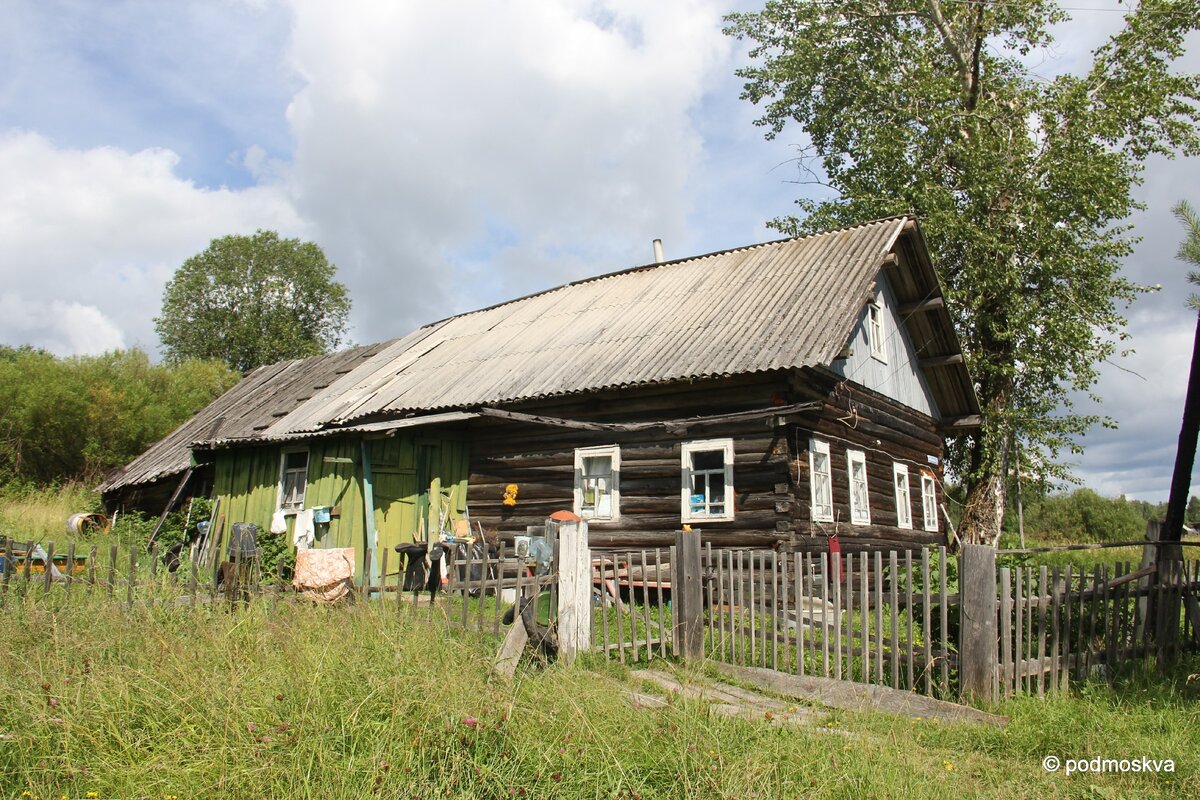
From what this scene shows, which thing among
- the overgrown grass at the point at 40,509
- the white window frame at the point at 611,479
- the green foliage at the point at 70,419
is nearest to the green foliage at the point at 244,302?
the green foliage at the point at 70,419

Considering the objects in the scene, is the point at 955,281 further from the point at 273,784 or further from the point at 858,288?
the point at 273,784

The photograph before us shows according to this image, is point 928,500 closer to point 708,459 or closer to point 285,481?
point 708,459

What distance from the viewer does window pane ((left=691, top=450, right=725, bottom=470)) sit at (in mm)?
12797

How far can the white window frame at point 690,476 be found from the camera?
1242 cm

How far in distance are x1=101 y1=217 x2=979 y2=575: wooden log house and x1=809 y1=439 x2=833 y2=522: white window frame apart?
47 millimetres

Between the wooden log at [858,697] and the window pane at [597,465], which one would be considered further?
the window pane at [597,465]

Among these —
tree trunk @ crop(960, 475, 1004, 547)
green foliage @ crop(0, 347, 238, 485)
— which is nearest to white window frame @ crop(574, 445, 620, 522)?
tree trunk @ crop(960, 475, 1004, 547)

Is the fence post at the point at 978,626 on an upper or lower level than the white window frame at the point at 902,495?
lower

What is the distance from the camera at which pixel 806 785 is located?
414 centimetres

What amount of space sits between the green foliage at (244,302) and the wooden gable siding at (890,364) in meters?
36.9

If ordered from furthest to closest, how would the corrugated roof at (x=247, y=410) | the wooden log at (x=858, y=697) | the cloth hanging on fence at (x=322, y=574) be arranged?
the corrugated roof at (x=247, y=410)
the cloth hanging on fence at (x=322, y=574)
the wooden log at (x=858, y=697)

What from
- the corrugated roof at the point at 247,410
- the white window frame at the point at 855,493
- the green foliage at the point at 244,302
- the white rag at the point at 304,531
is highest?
the green foliage at the point at 244,302

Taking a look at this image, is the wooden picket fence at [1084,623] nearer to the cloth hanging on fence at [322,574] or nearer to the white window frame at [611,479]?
the white window frame at [611,479]

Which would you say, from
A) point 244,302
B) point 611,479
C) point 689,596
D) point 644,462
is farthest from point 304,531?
point 244,302
